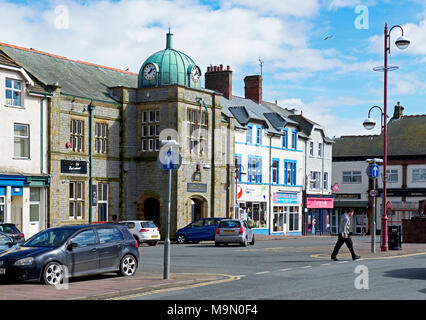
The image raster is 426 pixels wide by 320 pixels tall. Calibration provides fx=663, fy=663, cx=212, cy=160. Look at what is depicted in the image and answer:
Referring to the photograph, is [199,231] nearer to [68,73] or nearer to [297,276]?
[68,73]

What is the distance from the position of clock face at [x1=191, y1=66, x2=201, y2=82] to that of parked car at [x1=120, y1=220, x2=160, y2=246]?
1268 centimetres

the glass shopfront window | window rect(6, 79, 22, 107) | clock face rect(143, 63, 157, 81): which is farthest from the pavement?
the glass shopfront window

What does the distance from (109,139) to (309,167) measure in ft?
81.8

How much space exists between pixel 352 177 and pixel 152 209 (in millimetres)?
31992

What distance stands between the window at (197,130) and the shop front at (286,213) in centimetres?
1358

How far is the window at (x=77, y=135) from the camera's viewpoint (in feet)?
126

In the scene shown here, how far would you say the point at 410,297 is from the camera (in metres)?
13.3

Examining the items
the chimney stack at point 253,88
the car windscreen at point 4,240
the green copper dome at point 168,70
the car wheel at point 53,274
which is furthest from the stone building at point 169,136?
the car wheel at point 53,274

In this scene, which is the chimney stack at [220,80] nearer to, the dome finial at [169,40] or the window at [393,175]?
the dome finial at [169,40]

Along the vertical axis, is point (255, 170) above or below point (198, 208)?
above

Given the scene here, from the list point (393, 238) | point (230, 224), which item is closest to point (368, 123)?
point (393, 238)

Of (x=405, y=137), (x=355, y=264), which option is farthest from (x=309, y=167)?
(x=355, y=264)

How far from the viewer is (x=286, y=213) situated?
57.4m

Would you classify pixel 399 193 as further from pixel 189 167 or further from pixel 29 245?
pixel 29 245
